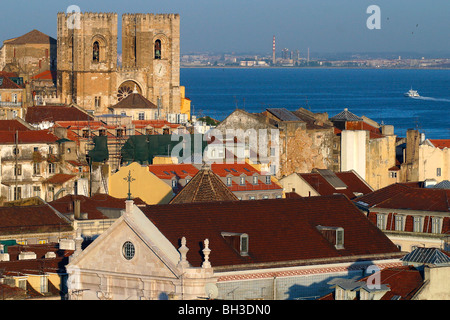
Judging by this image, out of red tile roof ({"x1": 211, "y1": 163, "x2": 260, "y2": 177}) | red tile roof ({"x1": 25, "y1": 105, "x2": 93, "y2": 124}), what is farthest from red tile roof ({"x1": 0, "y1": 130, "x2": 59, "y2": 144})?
red tile roof ({"x1": 25, "y1": 105, "x2": 93, "y2": 124})

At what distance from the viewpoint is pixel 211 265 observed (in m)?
35.6

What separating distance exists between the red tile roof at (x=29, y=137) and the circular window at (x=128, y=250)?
113 ft

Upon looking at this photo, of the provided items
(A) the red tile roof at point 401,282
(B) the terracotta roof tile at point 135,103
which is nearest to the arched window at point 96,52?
(B) the terracotta roof tile at point 135,103

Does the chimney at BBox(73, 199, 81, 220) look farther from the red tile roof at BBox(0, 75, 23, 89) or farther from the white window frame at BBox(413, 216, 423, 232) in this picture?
the red tile roof at BBox(0, 75, 23, 89)

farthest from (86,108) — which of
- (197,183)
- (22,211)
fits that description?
(197,183)

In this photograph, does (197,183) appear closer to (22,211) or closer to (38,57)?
(22,211)

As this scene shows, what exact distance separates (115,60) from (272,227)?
6647 cm

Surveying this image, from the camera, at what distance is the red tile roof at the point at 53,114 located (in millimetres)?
87856

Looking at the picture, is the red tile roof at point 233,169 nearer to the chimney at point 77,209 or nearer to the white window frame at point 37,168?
the white window frame at point 37,168

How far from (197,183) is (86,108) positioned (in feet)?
192

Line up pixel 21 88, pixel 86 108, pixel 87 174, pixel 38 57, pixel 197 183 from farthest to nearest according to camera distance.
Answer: pixel 38 57 < pixel 86 108 < pixel 21 88 < pixel 87 174 < pixel 197 183

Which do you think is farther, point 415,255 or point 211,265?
point 415,255

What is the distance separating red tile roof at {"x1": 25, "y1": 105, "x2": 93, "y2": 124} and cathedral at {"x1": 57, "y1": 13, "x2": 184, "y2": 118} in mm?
11578
